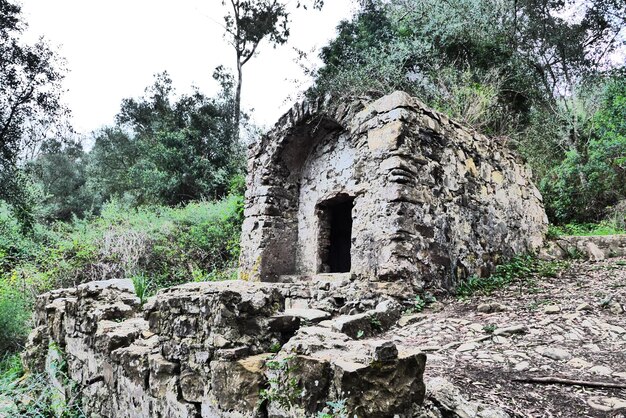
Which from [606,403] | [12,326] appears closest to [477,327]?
[606,403]

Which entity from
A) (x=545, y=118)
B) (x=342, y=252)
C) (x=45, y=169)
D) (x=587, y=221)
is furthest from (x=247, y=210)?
(x=45, y=169)

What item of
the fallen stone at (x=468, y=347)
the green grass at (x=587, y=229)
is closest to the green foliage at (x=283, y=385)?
the fallen stone at (x=468, y=347)

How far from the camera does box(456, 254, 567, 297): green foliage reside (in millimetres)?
5266

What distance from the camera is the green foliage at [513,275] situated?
5.27m

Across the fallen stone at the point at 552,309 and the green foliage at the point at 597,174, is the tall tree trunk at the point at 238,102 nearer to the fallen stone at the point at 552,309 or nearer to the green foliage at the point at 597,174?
the green foliage at the point at 597,174

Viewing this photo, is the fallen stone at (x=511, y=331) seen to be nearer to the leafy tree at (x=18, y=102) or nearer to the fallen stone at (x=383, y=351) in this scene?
the fallen stone at (x=383, y=351)

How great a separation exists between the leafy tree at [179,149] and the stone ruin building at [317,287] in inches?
→ 329

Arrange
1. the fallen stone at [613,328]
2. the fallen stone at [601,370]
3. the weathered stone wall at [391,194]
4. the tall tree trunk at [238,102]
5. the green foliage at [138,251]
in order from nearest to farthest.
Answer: the fallen stone at [601,370] → the fallen stone at [613,328] → the weathered stone wall at [391,194] → the green foliage at [138,251] → the tall tree trunk at [238,102]

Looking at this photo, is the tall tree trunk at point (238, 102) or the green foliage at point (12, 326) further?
the tall tree trunk at point (238, 102)

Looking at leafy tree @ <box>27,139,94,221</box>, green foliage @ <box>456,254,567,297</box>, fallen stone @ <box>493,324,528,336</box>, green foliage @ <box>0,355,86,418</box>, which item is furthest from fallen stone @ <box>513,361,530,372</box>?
leafy tree @ <box>27,139,94,221</box>

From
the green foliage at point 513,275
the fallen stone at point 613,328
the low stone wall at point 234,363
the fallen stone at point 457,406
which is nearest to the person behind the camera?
the low stone wall at point 234,363

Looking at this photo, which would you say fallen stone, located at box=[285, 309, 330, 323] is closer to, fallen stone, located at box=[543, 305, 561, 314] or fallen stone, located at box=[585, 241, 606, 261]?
fallen stone, located at box=[543, 305, 561, 314]

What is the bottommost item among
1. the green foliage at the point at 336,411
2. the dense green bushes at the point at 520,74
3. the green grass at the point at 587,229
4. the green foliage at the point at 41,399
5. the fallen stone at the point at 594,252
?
the green foliage at the point at 41,399

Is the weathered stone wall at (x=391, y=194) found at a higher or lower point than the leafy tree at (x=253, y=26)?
lower
